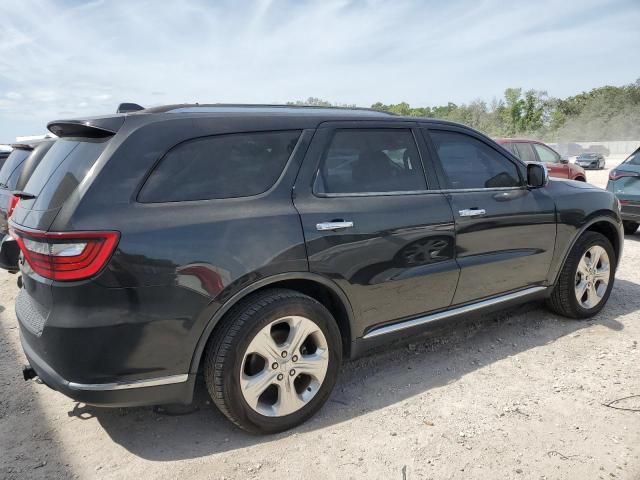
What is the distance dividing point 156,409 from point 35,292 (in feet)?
2.87

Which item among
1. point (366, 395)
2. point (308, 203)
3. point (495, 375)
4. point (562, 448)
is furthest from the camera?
point (495, 375)

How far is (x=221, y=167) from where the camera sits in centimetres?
254

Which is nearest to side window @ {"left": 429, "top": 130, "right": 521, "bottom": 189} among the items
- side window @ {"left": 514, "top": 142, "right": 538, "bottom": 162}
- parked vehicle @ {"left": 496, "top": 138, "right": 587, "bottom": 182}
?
parked vehicle @ {"left": 496, "top": 138, "right": 587, "bottom": 182}

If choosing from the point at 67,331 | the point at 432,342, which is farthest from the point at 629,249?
the point at 67,331

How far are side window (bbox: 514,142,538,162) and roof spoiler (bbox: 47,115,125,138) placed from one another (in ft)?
33.2

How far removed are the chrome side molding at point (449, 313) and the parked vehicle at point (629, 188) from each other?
4.49m

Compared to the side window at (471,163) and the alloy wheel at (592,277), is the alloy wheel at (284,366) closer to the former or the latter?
the side window at (471,163)

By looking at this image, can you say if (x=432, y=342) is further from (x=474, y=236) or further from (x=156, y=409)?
(x=156, y=409)

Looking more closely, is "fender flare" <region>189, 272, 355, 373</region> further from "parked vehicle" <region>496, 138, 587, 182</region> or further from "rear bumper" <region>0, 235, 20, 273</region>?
"parked vehicle" <region>496, 138, 587, 182</region>

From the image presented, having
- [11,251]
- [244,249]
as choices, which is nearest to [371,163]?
[244,249]

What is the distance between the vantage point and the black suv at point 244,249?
220 centimetres

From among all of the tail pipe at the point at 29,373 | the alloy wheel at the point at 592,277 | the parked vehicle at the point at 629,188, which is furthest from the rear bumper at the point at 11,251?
the parked vehicle at the point at 629,188

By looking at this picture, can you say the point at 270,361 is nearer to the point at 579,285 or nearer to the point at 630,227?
the point at 579,285

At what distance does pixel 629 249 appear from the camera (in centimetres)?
687
